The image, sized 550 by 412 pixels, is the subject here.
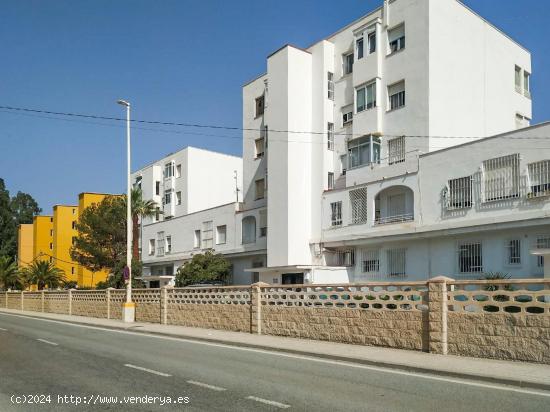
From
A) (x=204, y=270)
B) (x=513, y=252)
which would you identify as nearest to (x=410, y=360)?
(x=513, y=252)

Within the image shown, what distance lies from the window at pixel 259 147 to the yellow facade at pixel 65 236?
51.0m

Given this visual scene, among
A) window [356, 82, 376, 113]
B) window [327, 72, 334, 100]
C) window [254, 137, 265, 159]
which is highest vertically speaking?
window [327, 72, 334, 100]

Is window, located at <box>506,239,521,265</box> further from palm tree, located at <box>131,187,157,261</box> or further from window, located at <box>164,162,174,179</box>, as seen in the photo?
window, located at <box>164,162,174,179</box>

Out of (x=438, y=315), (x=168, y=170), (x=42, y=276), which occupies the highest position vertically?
(x=168, y=170)

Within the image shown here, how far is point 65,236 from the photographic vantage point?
286 ft

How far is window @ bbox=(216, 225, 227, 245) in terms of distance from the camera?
46.4m

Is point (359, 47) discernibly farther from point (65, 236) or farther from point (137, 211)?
point (65, 236)

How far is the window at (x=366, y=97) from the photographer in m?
34.8

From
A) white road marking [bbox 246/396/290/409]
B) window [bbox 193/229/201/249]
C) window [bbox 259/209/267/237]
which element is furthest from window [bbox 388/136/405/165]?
white road marking [bbox 246/396/290/409]

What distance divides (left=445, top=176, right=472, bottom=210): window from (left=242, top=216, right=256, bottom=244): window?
1761 centimetres

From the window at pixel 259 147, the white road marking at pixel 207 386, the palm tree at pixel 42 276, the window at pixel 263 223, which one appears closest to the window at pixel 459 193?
the window at pixel 263 223

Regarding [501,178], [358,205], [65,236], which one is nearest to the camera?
[501,178]

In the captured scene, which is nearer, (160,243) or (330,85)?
(330,85)

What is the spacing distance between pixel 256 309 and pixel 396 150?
16.8 meters
